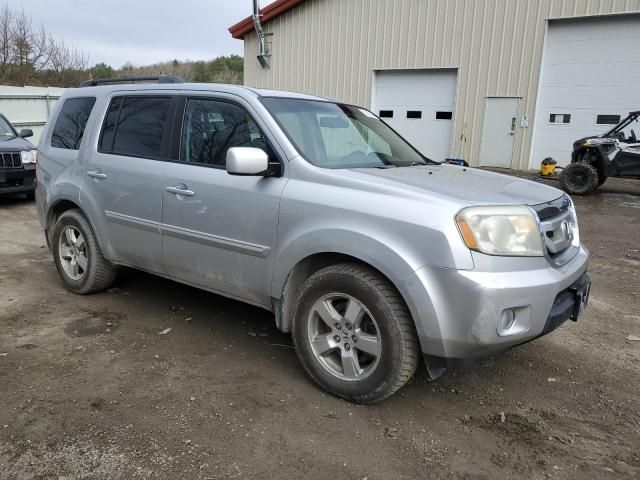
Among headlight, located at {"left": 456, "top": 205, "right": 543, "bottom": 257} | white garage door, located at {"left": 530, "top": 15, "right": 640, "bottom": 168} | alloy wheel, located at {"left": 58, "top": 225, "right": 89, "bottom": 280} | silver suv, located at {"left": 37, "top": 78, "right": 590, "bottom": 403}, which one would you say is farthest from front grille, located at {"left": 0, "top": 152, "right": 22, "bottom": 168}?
white garage door, located at {"left": 530, "top": 15, "right": 640, "bottom": 168}

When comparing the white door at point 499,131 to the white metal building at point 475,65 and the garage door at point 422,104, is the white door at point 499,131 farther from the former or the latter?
the garage door at point 422,104

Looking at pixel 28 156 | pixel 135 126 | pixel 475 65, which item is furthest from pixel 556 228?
pixel 475 65

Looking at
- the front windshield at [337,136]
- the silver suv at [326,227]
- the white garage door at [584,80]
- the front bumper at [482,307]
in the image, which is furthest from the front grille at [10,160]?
the white garage door at [584,80]

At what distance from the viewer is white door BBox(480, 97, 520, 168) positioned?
14.5 m

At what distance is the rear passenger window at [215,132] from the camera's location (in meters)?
3.57

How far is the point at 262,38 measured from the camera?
17.6m

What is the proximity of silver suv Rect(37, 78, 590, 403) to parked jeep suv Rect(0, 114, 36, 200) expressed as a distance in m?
5.32

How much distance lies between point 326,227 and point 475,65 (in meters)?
13.2

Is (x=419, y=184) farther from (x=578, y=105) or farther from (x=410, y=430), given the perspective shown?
(x=578, y=105)

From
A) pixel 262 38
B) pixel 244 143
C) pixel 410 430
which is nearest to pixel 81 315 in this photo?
pixel 244 143

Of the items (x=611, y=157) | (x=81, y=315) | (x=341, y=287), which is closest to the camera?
(x=341, y=287)

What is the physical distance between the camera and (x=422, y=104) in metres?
15.9

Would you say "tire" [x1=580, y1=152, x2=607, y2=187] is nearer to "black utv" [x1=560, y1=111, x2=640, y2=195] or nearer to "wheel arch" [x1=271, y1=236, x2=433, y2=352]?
"black utv" [x1=560, y1=111, x2=640, y2=195]

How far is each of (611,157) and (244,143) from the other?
9754mm
